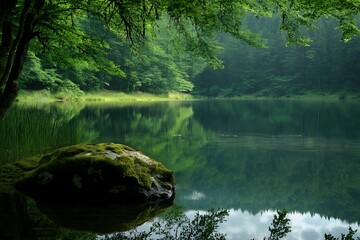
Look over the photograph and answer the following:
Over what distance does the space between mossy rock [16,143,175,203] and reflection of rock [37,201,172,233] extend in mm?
402

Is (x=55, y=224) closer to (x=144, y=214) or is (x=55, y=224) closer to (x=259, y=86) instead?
(x=144, y=214)

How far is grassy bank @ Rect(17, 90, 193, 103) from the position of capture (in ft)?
126

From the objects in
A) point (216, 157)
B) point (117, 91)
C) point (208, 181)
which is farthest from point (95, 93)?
point (208, 181)

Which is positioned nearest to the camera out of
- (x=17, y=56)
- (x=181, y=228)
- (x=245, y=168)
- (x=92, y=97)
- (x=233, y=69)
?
(x=181, y=228)

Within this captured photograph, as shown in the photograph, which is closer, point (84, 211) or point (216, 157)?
point (84, 211)

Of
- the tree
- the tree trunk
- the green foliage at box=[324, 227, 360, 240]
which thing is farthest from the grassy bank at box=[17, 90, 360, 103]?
the green foliage at box=[324, 227, 360, 240]

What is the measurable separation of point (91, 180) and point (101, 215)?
4.14ft

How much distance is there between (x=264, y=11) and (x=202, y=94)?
8042cm

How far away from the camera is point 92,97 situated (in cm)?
4984

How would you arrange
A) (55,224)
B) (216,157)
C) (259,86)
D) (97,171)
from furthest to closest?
(259,86) < (216,157) < (97,171) < (55,224)

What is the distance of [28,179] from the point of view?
8.05 m

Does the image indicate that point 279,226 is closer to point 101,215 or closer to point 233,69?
point 101,215

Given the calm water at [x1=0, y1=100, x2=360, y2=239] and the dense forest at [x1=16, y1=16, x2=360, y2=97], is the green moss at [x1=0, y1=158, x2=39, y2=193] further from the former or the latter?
the dense forest at [x1=16, y1=16, x2=360, y2=97]

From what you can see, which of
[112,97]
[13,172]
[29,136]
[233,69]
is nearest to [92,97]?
[112,97]
